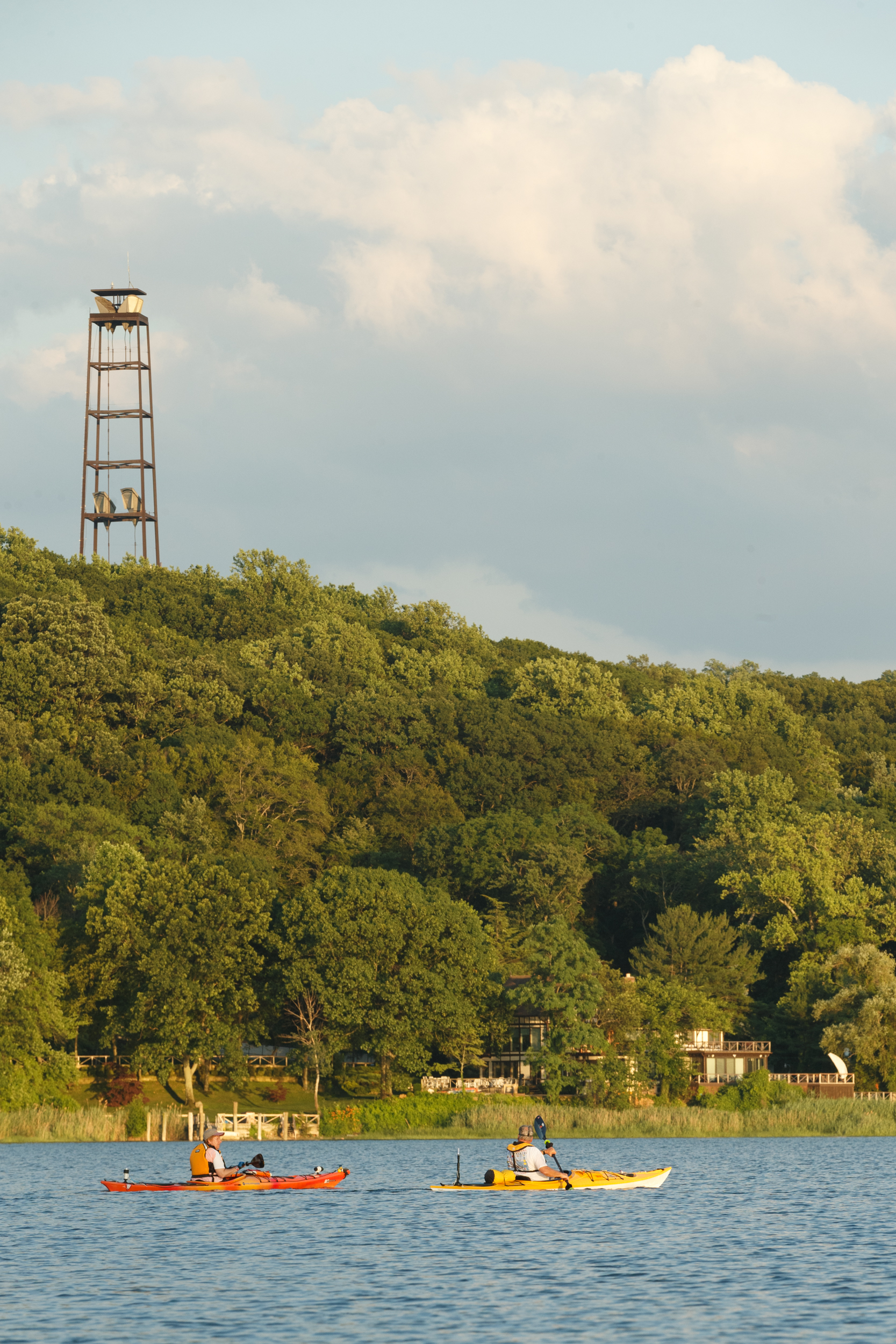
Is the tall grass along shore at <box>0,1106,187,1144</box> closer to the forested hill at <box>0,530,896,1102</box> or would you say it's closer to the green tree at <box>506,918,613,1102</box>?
the forested hill at <box>0,530,896,1102</box>

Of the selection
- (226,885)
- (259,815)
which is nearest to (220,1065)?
(226,885)

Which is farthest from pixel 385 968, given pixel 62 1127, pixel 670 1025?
pixel 62 1127

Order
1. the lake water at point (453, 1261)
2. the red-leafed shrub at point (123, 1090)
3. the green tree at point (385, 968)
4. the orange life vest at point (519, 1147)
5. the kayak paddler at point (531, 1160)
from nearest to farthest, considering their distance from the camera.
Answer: the lake water at point (453, 1261) → the kayak paddler at point (531, 1160) → the orange life vest at point (519, 1147) → the red-leafed shrub at point (123, 1090) → the green tree at point (385, 968)

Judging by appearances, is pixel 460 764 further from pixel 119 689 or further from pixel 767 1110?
pixel 767 1110

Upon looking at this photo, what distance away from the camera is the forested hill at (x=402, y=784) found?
294ft

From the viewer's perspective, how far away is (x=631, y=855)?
112 meters

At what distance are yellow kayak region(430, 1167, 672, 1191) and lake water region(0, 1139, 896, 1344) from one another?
2.10 ft

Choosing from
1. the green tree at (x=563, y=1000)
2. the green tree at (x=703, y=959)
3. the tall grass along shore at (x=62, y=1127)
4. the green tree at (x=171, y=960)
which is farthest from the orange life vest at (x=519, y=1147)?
the green tree at (x=703, y=959)

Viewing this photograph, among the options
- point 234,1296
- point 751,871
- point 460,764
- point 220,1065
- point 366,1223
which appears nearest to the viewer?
point 234,1296

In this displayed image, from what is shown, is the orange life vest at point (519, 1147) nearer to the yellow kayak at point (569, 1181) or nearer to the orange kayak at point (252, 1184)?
the yellow kayak at point (569, 1181)

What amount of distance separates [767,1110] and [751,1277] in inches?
1820

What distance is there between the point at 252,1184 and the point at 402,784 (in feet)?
248

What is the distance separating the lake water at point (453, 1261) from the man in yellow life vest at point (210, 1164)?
884 mm

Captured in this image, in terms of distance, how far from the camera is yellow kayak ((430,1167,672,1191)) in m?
40.8
